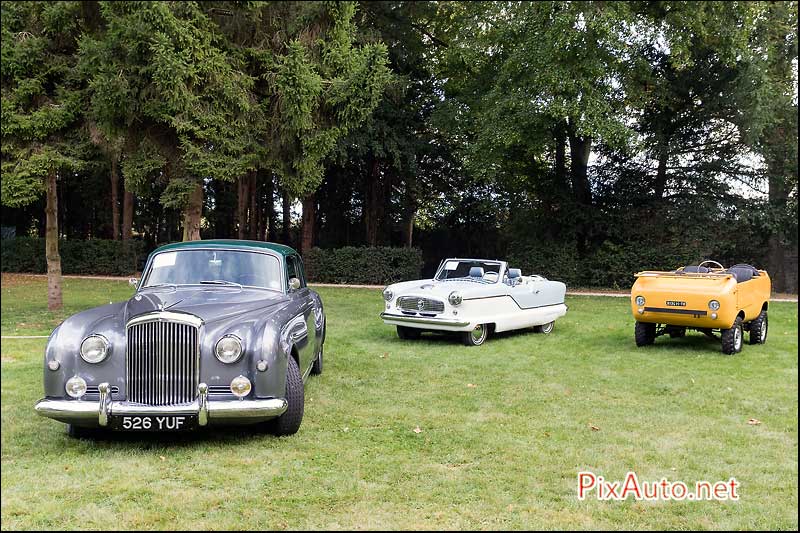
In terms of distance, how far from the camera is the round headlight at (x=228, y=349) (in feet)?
14.4

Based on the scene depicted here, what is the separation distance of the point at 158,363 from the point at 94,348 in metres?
0.46

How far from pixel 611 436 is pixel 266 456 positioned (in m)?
2.56

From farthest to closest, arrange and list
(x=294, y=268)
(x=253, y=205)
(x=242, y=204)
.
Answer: (x=253, y=205) < (x=242, y=204) < (x=294, y=268)

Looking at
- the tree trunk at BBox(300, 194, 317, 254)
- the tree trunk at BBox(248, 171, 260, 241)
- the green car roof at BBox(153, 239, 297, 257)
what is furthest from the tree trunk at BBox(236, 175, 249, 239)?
the green car roof at BBox(153, 239, 297, 257)

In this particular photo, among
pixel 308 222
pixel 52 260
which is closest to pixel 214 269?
pixel 52 260

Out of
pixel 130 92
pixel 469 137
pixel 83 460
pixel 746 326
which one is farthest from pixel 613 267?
pixel 83 460

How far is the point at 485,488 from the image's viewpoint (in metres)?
3.81

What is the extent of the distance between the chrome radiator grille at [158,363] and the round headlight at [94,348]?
18 centimetres

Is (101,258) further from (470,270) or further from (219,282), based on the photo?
(219,282)

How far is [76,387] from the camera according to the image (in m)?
4.34

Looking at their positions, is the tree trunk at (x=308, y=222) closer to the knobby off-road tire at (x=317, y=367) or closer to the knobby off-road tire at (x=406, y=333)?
the knobby off-road tire at (x=406, y=333)

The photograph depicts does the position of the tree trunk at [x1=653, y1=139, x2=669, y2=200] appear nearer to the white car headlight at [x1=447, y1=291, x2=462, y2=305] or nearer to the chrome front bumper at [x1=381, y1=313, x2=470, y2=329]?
the white car headlight at [x1=447, y1=291, x2=462, y2=305]

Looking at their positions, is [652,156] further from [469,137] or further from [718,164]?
[469,137]

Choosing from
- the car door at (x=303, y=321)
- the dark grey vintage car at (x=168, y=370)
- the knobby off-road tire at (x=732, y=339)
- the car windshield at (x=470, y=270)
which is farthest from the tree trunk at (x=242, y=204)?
the dark grey vintage car at (x=168, y=370)
